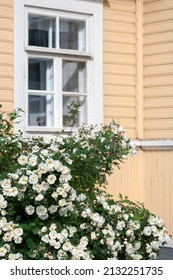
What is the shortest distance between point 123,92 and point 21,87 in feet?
4.67

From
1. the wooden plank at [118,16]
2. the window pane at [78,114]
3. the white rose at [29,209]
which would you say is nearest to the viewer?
the white rose at [29,209]

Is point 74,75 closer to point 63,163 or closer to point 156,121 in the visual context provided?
point 156,121

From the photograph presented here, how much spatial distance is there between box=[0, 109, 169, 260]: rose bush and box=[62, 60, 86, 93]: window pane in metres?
2.73

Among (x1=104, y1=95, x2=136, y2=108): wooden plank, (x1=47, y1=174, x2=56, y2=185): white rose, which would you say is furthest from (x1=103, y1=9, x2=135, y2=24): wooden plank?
(x1=47, y1=174, x2=56, y2=185): white rose

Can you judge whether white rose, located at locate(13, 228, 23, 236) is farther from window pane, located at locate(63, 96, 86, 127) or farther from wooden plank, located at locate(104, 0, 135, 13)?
wooden plank, located at locate(104, 0, 135, 13)

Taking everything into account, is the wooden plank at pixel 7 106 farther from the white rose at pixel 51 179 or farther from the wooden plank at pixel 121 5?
the white rose at pixel 51 179

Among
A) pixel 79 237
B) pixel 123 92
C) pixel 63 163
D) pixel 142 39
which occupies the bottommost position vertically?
pixel 79 237

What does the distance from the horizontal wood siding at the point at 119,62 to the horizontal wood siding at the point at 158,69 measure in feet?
0.59

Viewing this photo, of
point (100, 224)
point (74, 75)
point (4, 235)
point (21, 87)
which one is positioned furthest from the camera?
point (74, 75)

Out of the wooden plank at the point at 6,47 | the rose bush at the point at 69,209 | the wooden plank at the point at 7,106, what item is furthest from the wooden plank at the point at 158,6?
the rose bush at the point at 69,209

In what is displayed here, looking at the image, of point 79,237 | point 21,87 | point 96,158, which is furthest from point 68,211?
point 21,87

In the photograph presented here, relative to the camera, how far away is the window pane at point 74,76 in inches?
338

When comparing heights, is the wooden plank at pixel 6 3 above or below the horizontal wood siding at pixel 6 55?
above

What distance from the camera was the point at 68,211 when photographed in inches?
201
